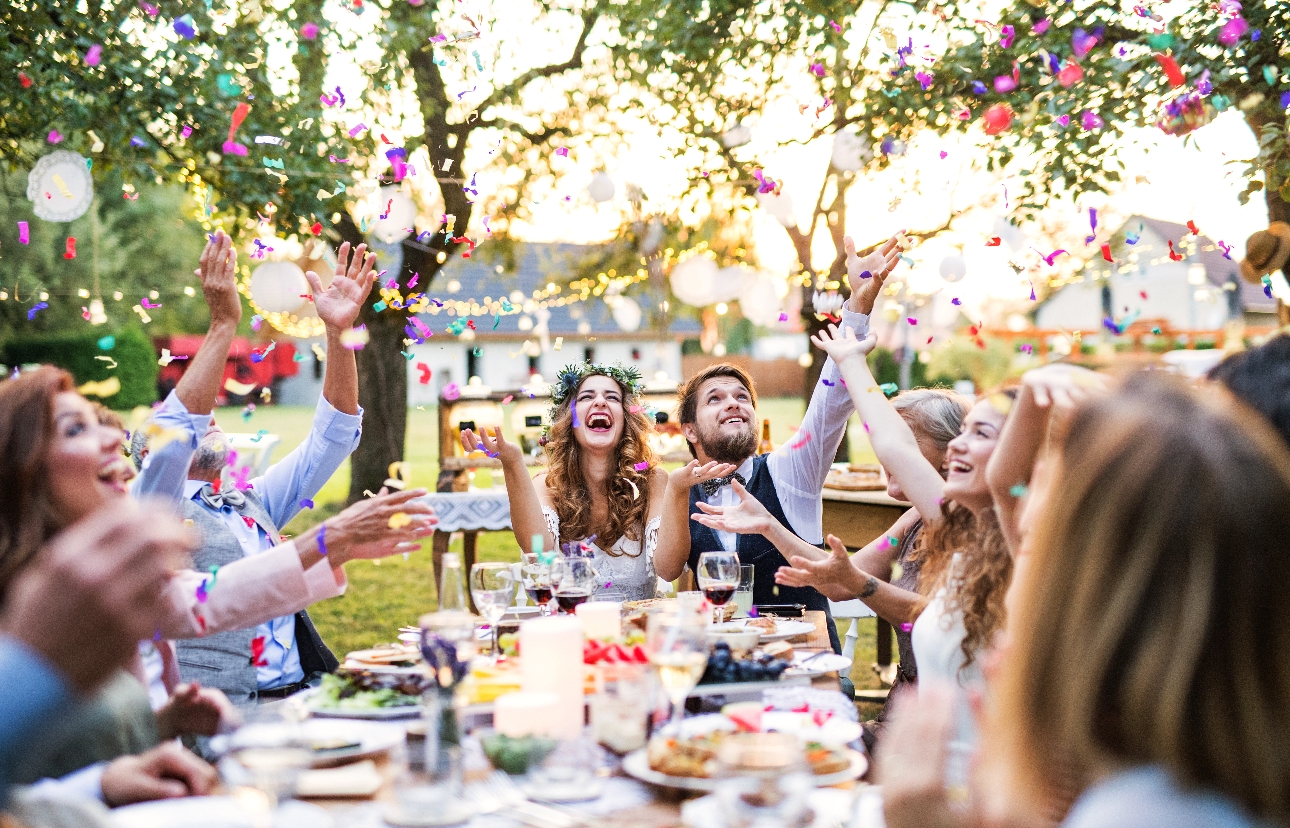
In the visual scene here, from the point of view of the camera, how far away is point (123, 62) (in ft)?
18.7

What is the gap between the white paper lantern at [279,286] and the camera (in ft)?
22.2

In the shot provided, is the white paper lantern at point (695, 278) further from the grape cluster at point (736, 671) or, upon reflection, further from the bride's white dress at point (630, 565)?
the grape cluster at point (736, 671)

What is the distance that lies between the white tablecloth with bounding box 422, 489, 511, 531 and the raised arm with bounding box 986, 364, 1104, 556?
4.78 meters

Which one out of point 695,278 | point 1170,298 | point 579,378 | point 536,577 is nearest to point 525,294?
point 1170,298

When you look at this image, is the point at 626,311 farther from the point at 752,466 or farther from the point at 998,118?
the point at 752,466

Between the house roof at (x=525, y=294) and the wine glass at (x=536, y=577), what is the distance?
1.73m

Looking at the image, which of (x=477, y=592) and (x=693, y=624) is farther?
(x=477, y=592)

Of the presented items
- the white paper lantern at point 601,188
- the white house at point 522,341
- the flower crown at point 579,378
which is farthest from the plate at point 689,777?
the white house at point 522,341

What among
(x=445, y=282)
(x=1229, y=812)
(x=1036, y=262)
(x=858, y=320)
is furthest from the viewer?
(x=445, y=282)

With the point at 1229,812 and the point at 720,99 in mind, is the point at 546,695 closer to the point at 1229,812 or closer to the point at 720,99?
the point at 1229,812

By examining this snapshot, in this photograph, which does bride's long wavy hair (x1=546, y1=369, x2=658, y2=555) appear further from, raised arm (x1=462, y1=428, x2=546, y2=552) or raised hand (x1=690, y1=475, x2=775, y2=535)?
raised hand (x1=690, y1=475, x2=775, y2=535)

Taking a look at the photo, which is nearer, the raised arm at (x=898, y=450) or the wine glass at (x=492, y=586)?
the wine glass at (x=492, y=586)

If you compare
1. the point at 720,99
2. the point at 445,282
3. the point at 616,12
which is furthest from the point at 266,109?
the point at 445,282

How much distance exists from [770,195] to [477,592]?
5.60 m
